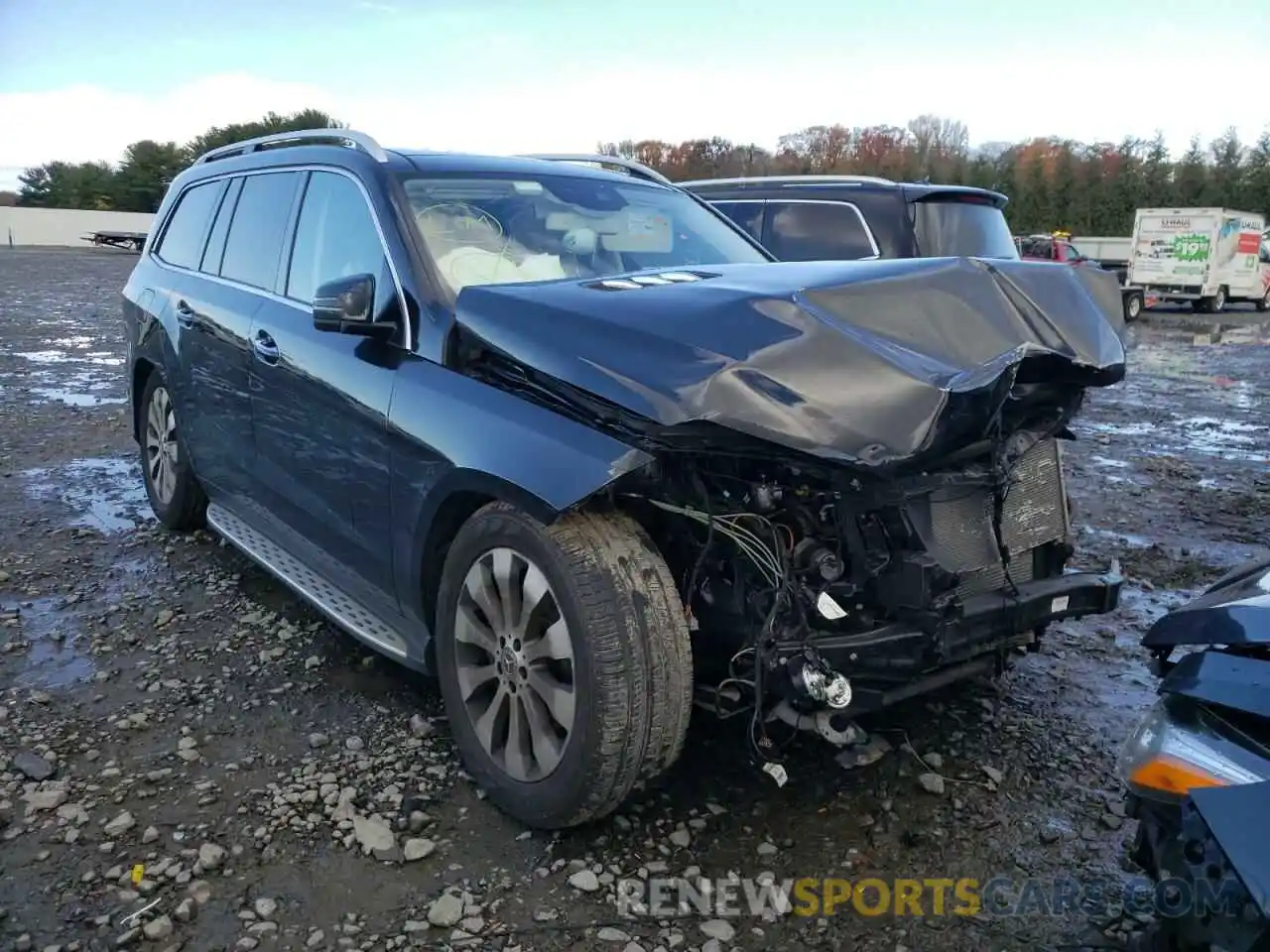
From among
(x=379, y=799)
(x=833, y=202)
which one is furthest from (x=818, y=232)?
(x=379, y=799)

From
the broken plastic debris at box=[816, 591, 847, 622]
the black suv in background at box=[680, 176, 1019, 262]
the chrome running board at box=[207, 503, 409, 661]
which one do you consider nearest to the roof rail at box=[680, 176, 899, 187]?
the black suv in background at box=[680, 176, 1019, 262]

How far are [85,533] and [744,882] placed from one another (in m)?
4.37

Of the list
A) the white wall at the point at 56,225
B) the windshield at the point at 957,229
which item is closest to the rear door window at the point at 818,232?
the windshield at the point at 957,229

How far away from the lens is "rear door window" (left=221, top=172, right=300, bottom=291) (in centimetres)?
412

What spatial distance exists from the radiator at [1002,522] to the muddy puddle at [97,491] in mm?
4584

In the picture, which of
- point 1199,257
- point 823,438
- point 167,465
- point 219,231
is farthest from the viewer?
point 1199,257

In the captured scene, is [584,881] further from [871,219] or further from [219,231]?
[871,219]

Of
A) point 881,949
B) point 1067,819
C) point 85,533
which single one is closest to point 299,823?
point 881,949

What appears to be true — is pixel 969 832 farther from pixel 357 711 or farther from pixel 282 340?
pixel 282 340

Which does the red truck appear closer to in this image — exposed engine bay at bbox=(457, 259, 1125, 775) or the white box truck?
the white box truck

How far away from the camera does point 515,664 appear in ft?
9.20

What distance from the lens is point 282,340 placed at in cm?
379

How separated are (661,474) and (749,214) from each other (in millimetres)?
6062

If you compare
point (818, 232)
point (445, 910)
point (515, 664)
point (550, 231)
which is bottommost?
point (445, 910)
